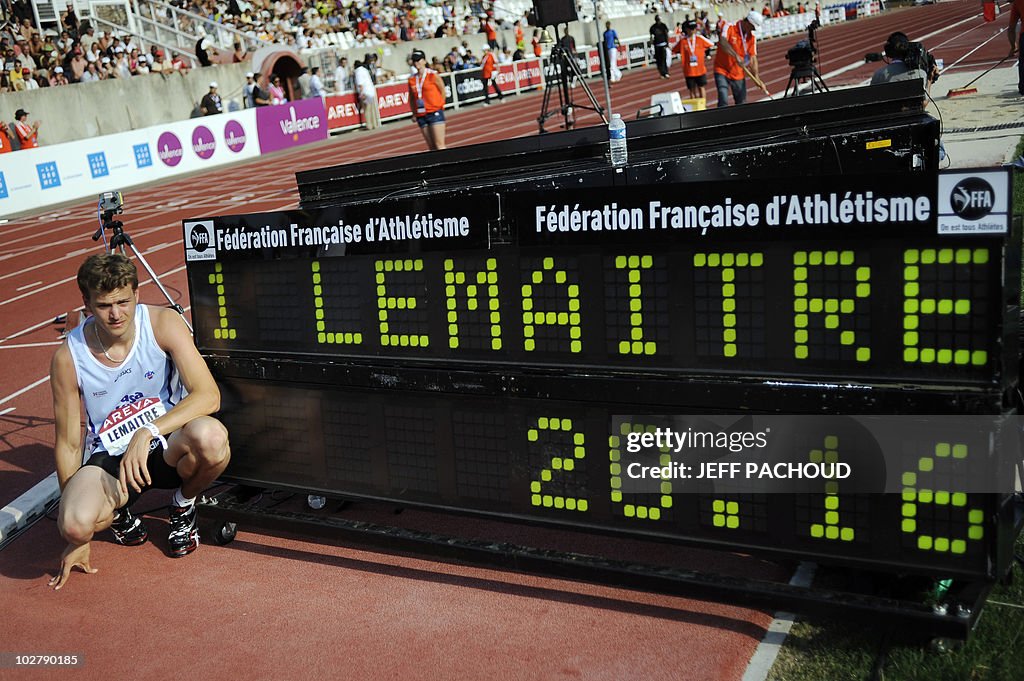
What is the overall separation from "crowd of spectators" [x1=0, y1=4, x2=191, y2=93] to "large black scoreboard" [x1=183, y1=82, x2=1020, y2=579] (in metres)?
24.8

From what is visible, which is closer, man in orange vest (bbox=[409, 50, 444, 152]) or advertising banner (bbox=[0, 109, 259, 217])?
man in orange vest (bbox=[409, 50, 444, 152])

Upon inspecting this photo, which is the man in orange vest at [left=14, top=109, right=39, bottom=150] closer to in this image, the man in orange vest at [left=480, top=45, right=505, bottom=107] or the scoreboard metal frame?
the man in orange vest at [left=480, top=45, right=505, bottom=107]

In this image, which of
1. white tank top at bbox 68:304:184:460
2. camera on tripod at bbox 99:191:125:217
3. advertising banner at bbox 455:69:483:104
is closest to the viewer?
white tank top at bbox 68:304:184:460

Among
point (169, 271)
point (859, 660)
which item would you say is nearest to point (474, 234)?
point (859, 660)

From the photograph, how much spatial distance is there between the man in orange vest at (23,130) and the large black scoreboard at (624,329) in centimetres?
2115

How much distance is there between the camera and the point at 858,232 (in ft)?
11.3

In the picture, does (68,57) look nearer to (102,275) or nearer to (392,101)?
(392,101)

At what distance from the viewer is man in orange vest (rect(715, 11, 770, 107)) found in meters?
17.4

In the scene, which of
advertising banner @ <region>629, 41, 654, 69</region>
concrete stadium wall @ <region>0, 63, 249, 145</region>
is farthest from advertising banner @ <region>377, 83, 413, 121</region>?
advertising banner @ <region>629, 41, 654, 69</region>

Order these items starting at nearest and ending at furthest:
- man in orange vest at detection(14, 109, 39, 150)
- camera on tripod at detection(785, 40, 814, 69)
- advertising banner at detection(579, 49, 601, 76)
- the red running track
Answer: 1. the red running track
2. camera on tripod at detection(785, 40, 814, 69)
3. man in orange vest at detection(14, 109, 39, 150)
4. advertising banner at detection(579, 49, 601, 76)

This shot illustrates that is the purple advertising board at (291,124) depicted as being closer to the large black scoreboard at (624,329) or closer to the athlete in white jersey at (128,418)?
the large black scoreboard at (624,329)

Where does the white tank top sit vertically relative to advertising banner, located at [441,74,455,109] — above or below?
below

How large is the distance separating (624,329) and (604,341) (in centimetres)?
10

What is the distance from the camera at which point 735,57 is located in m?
17.5
